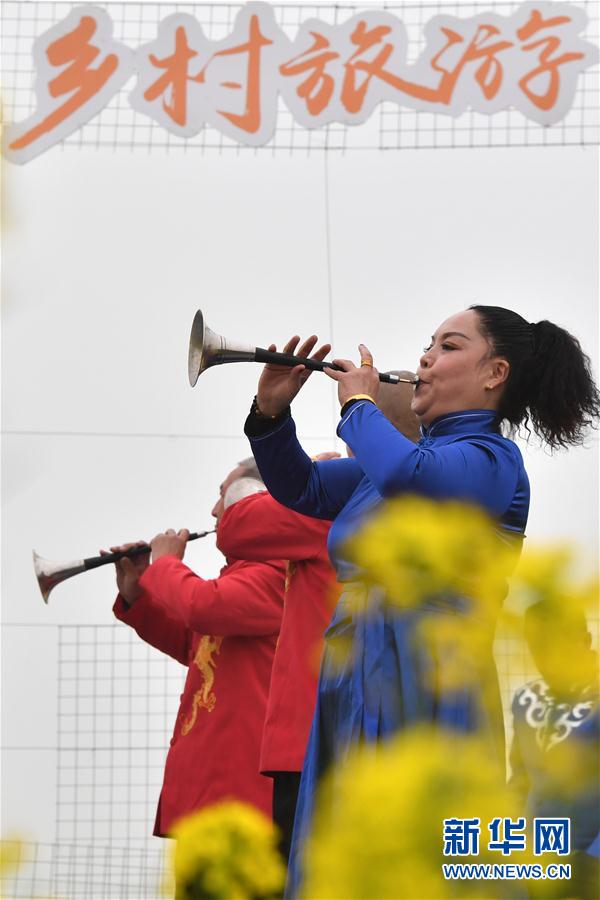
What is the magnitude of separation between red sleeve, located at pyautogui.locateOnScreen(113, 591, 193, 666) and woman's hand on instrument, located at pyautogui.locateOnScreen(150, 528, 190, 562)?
0.16 m

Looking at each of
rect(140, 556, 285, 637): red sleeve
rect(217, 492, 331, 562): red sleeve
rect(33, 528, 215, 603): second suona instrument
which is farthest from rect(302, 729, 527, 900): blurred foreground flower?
rect(33, 528, 215, 603): second suona instrument

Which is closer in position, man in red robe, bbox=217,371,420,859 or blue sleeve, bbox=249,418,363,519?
blue sleeve, bbox=249,418,363,519

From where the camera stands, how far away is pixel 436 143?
3648mm

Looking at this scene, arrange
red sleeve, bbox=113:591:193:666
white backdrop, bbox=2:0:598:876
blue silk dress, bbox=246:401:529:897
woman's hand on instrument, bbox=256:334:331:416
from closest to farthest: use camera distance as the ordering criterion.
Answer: blue silk dress, bbox=246:401:529:897
woman's hand on instrument, bbox=256:334:331:416
red sleeve, bbox=113:591:193:666
white backdrop, bbox=2:0:598:876

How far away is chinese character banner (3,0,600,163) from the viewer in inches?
141

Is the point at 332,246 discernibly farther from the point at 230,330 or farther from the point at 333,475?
the point at 333,475

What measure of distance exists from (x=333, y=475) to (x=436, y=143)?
6.98ft

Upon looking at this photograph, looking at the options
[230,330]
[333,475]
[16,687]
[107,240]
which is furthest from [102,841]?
[333,475]

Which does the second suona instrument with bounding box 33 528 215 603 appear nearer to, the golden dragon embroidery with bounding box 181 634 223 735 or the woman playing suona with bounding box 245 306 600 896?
the golden dragon embroidery with bounding box 181 634 223 735

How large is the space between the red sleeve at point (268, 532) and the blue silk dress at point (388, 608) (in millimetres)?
387

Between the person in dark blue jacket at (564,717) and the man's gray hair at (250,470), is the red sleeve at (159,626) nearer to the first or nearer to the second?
the man's gray hair at (250,470)

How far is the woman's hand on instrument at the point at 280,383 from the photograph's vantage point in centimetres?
169

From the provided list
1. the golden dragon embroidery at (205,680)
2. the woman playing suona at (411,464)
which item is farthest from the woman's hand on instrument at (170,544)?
the woman playing suona at (411,464)

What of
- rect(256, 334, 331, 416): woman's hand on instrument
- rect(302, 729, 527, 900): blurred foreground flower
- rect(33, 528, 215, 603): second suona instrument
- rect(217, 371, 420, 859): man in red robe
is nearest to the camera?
rect(302, 729, 527, 900): blurred foreground flower
